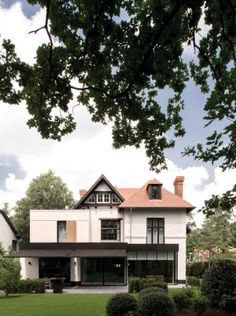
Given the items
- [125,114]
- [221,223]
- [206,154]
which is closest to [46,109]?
[125,114]

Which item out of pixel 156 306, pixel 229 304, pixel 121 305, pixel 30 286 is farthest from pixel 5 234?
pixel 156 306

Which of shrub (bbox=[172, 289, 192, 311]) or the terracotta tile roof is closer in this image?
shrub (bbox=[172, 289, 192, 311])

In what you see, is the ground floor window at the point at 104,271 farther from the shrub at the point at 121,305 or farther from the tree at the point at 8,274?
the shrub at the point at 121,305

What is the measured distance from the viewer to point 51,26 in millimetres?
7082

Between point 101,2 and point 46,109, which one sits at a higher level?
point 101,2

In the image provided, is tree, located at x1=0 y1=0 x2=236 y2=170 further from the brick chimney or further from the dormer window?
the brick chimney

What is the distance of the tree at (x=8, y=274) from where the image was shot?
90.7 ft

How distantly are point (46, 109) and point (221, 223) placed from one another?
145 feet

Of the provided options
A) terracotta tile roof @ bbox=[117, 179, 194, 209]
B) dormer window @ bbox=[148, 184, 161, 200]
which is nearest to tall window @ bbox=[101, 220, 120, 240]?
terracotta tile roof @ bbox=[117, 179, 194, 209]

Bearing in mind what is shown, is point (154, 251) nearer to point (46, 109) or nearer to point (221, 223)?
point (221, 223)

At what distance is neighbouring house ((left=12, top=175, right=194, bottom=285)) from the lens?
127 ft

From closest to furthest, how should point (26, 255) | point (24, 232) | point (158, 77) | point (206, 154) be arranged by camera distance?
point (158, 77)
point (206, 154)
point (26, 255)
point (24, 232)

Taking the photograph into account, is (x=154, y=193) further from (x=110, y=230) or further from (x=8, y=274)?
(x=8, y=274)

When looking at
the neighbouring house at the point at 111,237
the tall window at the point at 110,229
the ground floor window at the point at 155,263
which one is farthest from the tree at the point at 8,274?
the ground floor window at the point at 155,263
